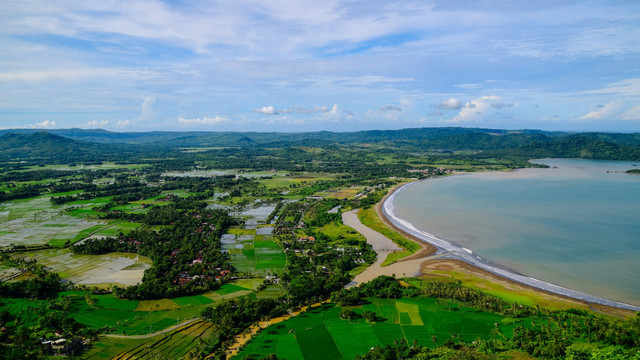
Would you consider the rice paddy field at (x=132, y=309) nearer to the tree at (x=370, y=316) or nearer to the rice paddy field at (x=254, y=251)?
the rice paddy field at (x=254, y=251)

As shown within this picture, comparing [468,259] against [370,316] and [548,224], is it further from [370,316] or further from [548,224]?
[548,224]

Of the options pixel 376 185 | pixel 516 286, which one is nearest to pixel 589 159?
pixel 376 185

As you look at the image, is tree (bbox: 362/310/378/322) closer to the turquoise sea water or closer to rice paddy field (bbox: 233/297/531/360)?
rice paddy field (bbox: 233/297/531/360)

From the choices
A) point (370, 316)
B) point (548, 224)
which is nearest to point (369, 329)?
point (370, 316)

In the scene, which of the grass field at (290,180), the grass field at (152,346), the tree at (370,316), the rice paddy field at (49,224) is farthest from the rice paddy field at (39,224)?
the grass field at (290,180)

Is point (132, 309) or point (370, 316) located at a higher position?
point (370, 316)

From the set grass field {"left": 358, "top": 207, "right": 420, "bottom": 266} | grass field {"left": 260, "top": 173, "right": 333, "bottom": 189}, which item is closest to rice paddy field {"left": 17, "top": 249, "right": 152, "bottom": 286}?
grass field {"left": 358, "top": 207, "right": 420, "bottom": 266}
